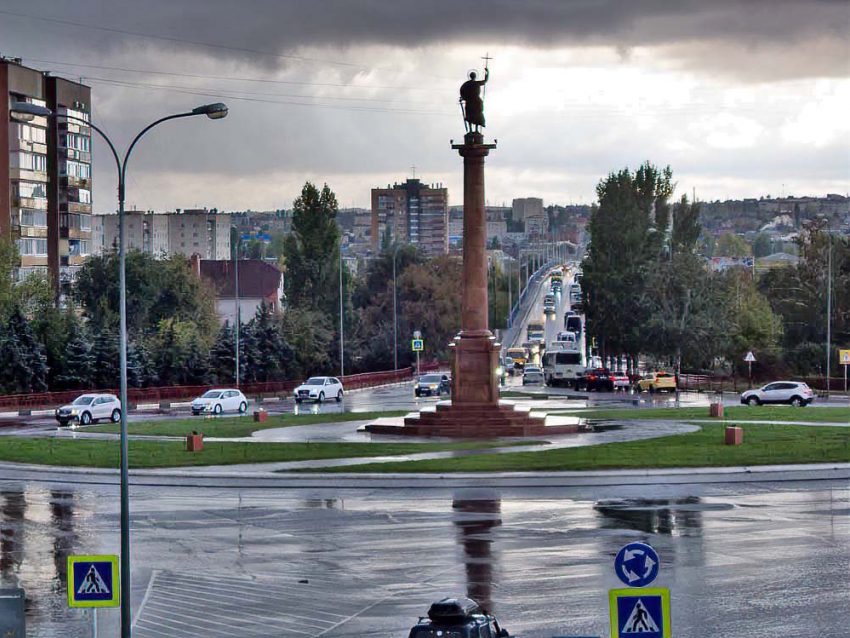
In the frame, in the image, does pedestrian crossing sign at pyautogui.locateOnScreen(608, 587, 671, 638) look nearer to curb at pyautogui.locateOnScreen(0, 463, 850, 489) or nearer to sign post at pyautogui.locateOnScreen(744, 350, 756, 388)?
curb at pyautogui.locateOnScreen(0, 463, 850, 489)

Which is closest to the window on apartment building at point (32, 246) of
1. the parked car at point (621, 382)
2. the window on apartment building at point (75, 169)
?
the window on apartment building at point (75, 169)

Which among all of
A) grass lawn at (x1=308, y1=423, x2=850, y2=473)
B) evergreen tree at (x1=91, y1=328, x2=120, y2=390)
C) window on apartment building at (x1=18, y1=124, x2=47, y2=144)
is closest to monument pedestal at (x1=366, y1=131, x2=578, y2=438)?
grass lawn at (x1=308, y1=423, x2=850, y2=473)

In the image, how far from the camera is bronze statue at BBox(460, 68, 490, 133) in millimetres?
47594

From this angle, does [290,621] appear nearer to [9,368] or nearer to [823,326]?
[9,368]

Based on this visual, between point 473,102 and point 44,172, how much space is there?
65.8 meters

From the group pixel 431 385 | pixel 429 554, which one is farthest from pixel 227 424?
pixel 429 554

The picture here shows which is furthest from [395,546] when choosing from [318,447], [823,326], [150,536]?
[823,326]

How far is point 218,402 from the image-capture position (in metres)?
64.3

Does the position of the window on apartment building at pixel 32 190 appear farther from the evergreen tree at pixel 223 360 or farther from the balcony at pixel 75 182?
the evergreen tree at pixel 223 360

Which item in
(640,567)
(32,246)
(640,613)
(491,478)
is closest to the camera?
(640,613)

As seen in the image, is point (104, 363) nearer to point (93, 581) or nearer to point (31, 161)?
point (31, 161)

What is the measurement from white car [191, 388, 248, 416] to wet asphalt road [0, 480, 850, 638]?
3075 cm

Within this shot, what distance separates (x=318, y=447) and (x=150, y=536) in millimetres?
16823

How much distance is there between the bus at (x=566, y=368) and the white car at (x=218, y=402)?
30.9 m
